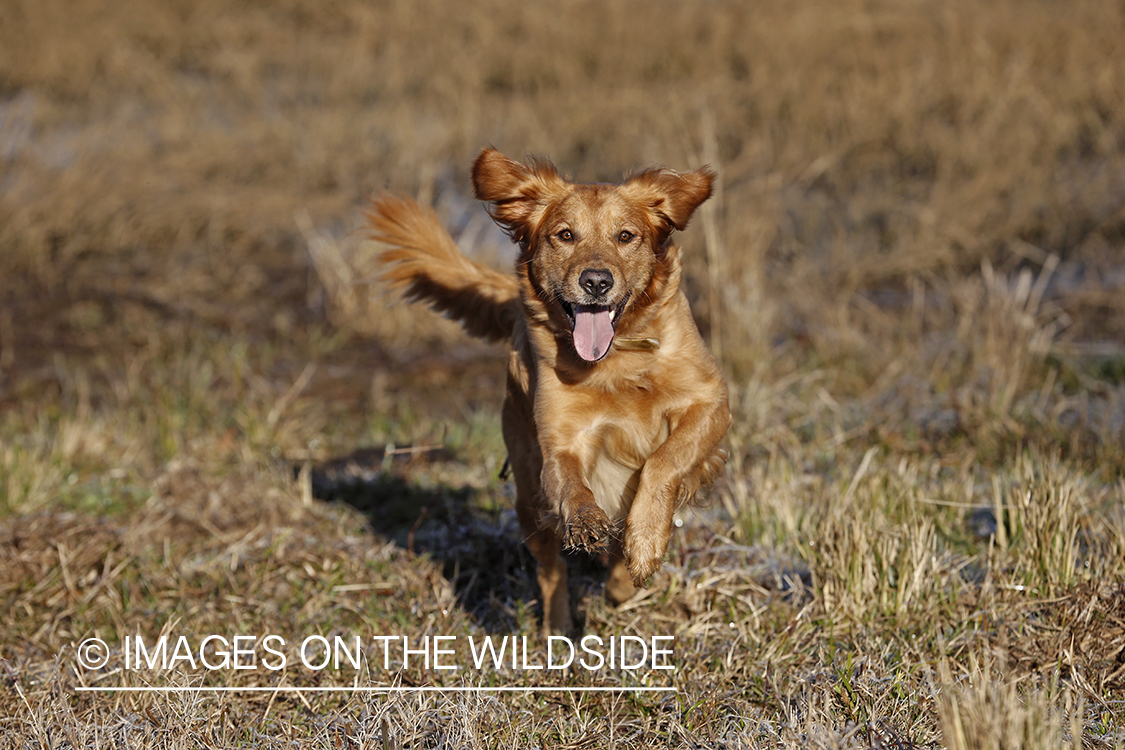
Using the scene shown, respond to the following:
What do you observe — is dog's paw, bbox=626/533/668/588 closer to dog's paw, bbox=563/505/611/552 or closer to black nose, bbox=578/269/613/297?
dog's paw, bbox=563/505/611/552

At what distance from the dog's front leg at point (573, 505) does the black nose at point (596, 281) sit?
450 millimetres

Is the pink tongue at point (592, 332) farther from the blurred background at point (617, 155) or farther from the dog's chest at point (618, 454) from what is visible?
the blurred background at point (617, 155)

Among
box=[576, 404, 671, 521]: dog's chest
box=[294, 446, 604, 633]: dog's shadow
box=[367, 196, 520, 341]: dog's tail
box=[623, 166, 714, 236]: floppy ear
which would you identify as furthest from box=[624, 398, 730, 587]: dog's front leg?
box=[367, 196, 520, 341]: dog's tail

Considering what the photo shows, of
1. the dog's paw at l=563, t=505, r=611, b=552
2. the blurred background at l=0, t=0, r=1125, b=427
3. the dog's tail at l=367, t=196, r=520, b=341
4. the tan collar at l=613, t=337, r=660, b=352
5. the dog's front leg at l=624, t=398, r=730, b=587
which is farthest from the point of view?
the blurred background at l=0, t=0, r=1125, b=427

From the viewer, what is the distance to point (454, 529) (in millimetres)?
4191

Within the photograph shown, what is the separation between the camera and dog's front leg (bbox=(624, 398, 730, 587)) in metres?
2.81

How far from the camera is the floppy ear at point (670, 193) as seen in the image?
10.9 feet

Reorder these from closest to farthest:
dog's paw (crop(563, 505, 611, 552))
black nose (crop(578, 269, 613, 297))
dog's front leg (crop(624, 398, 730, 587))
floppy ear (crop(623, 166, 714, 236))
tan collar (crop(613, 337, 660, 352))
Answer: dog's paw (crop(563, 505, 611, 552)) < dog's front leg (crop(624, 398, 730, 587)) < black nose (crop(578, 269, 613, 297)) < tan collar (crop(613, 337, 660, 352)) < floppy ear (crop(623, 166, 714, 236))

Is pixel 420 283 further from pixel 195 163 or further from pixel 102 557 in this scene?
pixel 195 163

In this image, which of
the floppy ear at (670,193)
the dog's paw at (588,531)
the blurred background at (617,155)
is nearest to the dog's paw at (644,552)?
the dog's paw at (588,531)

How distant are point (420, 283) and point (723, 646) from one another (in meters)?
1.67

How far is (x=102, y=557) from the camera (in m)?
3.99

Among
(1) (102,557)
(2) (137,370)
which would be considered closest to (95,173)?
(2) (137,370)

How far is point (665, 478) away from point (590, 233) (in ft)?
2.53
